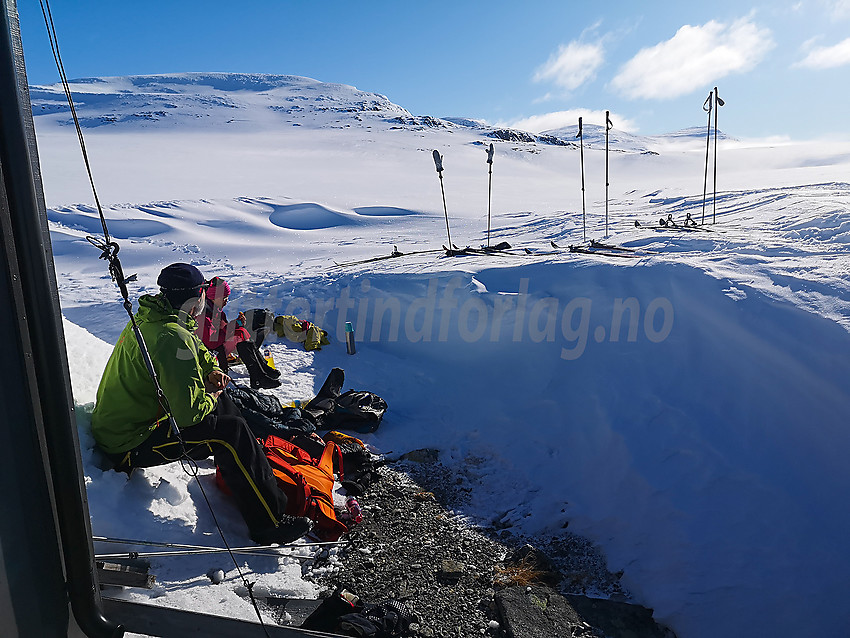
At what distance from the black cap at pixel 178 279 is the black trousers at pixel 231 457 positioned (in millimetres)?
707

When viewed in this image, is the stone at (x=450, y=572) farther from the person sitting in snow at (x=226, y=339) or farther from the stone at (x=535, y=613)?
the person sitting in snow at (x=226, y=339)

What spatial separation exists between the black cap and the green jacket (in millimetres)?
75

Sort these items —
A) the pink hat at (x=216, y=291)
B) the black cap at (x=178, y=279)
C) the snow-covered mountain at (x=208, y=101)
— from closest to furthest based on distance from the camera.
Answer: the black cap at (x=178, y=279), the pink hat at (x=216, y=291), the snow-covered mountain at (x=208, y=101)

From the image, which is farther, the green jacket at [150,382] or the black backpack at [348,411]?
the black backpack at [348,411]

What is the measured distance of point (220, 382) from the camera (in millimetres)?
2975

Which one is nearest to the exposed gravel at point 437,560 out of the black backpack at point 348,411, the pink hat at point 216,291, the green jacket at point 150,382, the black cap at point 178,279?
the black backpack at point 348,411

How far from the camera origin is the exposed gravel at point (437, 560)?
2.90 m

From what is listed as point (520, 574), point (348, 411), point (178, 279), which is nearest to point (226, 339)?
point (348, 411)

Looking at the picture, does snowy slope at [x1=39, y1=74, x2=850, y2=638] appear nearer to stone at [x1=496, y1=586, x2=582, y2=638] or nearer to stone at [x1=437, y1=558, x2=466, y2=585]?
stone at [x1=496, y1=586, x2=582, y2=638]

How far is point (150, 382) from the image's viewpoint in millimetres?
2807

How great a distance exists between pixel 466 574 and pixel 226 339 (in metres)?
3.53

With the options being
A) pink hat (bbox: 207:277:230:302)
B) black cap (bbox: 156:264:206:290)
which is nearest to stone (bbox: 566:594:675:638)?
black cap (bbox: 156:264:206:290)

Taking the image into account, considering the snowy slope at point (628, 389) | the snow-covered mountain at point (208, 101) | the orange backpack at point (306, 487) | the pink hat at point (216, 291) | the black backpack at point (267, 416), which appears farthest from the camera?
the snow-covered mountain at point (208, 101)

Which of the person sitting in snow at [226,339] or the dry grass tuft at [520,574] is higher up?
the person sitting in snow at [226,339]
